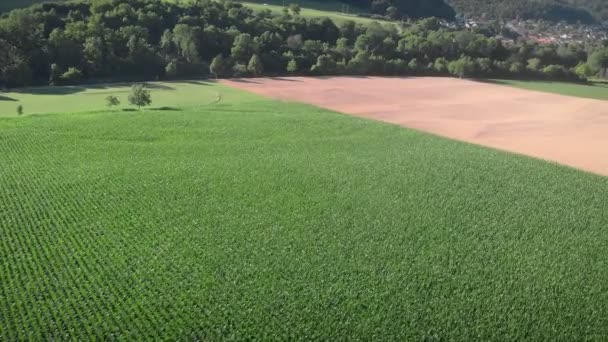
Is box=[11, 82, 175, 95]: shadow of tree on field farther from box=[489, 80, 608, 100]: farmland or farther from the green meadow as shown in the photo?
box=[489, 80, 608, 100]: farmland

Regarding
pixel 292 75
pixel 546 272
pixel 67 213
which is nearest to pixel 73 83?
pixel 292 75

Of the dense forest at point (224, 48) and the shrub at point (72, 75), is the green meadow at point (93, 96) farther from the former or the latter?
the dense forest at point (224, 48)

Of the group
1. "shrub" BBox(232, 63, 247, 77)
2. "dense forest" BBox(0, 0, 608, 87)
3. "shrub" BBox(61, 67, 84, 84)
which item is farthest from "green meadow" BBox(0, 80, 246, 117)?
"shrub" BBox(232, 63, 247, 77)

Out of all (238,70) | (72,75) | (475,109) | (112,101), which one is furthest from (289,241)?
(238,70)

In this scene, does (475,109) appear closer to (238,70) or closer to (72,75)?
(238,70)

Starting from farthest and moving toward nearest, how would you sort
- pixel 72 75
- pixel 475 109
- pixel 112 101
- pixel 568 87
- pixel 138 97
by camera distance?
pixel 568 87 < pixel 72 75 < pixel 475 109 < pixel 112 101 < pixel 138 97
